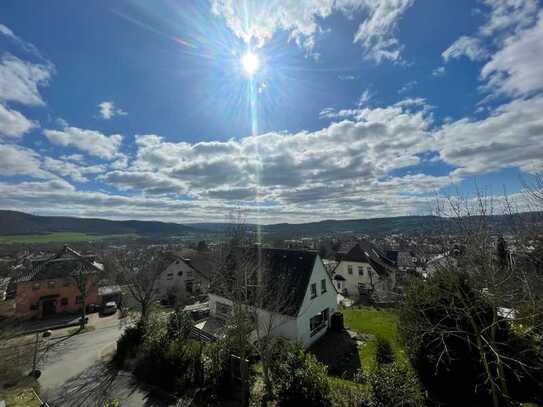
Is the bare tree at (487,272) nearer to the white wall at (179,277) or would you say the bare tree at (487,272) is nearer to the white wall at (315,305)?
the white wall at (315,305)

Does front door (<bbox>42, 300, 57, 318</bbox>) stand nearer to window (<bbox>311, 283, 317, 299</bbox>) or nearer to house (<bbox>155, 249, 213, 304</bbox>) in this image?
house (<bbox>155, 249, 213, 304</bbox>)

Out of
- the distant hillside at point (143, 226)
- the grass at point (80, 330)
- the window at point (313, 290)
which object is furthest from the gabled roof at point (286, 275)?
the distant hillside at point (143, 226)

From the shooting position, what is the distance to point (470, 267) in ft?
26.3

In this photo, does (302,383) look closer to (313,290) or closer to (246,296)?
(246,296)

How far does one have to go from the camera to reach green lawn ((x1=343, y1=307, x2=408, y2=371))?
15.3 m

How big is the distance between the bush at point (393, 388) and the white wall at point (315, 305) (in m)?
8.89

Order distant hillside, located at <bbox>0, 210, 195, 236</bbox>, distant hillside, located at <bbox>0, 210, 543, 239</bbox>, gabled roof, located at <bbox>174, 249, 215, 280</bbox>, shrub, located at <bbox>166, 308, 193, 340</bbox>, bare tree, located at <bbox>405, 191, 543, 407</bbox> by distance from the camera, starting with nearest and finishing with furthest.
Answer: bare tree, located at <bbox>405, 191, 543, 407</bbox>, shrub, located at <bbox>166, 308, 193, 340</bbox>, gabled roof, located at <bbox>174, 249, 215, 280</bbox>, distant hillside, located at <bbox>0, 210, 543, 239</bbox>, distant hillside, located at <bbox>0, 210, 195, 236</bbox>

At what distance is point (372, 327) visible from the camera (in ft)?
71.2

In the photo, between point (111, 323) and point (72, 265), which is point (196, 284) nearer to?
point (111, 323)

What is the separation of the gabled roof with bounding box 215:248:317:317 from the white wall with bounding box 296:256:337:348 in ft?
1.58

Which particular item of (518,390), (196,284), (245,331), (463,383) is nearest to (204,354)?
(245,331)

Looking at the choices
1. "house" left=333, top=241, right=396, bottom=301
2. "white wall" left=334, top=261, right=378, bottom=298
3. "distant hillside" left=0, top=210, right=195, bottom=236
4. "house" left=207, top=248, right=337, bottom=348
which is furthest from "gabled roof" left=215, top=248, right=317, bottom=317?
"distant hillside" left=0, top=210, right=195, bottom=236

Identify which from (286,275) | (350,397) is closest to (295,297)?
(286,275)

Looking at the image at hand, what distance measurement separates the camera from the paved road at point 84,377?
12172 mm
